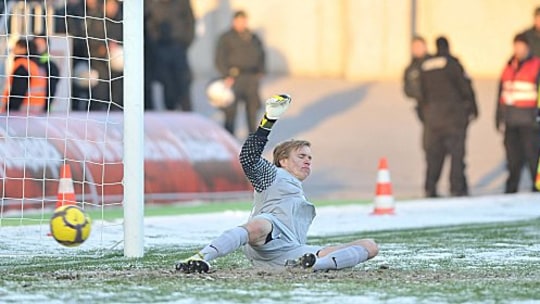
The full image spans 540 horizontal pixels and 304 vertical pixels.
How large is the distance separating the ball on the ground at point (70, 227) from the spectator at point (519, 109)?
34.7ft

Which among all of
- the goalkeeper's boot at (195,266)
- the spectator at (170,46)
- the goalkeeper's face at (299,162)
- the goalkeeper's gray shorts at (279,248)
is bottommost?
the goalkeeper's boot at (195,266)

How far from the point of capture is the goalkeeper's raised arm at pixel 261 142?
8.82 metres

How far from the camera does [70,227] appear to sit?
898 cm

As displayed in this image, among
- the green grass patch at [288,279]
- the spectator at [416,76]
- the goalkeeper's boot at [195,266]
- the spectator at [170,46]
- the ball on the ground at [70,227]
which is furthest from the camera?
the spectator at [170,46]

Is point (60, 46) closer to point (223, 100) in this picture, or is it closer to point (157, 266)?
point (223, 100)

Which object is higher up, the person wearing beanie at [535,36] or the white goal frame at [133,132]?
the person wearing beanie at [535,36]

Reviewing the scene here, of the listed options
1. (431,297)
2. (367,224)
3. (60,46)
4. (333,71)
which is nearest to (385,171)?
(367,224)

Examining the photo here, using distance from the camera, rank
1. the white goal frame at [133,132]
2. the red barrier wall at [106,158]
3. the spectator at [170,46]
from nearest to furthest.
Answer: the white goal frame at [133,132], the red barrier wall at [106,158], the spectator at [170,46]

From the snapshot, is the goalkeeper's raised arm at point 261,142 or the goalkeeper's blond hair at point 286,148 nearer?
the goalkeeper's raised arm at point 261,142

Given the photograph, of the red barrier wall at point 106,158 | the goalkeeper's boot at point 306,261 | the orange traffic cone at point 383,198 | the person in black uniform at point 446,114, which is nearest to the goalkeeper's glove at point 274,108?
the goalkeeper's boot at point 306,261

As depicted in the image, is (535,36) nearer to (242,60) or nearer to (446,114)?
(446,114)

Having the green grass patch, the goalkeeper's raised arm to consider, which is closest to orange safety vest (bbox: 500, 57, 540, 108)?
the green grass patch

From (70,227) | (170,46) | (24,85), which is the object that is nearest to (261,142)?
(70,227)

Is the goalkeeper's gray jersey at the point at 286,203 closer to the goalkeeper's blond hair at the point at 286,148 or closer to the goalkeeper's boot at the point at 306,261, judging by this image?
the goalkeeper's blond hair at the point at 286,148
